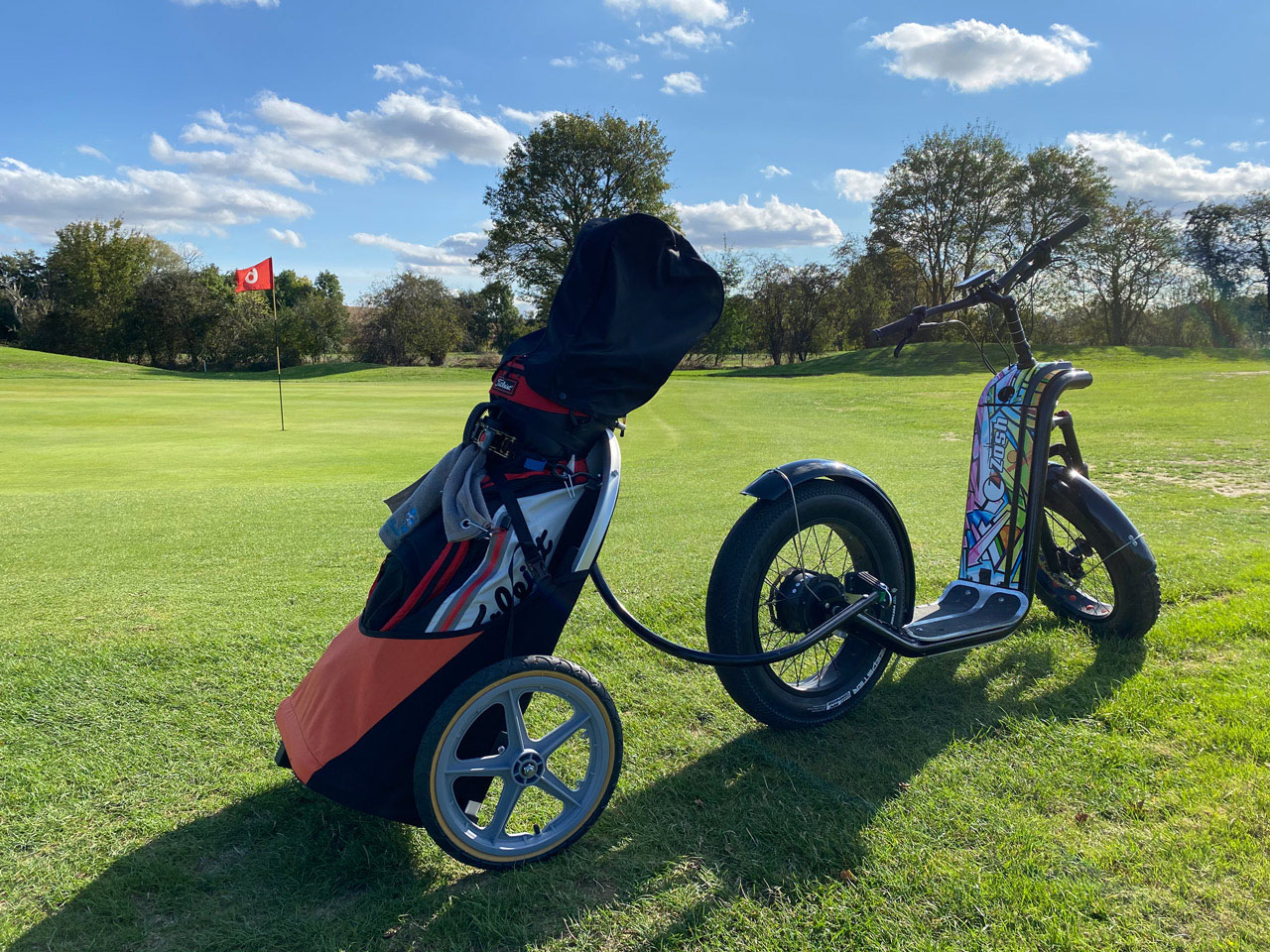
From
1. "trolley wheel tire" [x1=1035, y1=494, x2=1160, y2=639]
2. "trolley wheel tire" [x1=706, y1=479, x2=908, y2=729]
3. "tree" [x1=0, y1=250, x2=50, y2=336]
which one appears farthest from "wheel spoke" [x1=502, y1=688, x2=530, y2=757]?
"tree" [x1=0, y1=250, x2=50, y2=336]

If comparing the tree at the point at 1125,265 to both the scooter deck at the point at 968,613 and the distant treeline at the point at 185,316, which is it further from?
the scooter deck at the point at 968,613

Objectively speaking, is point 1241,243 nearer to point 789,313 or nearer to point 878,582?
point 789,313

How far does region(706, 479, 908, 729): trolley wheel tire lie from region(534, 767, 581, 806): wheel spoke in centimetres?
72

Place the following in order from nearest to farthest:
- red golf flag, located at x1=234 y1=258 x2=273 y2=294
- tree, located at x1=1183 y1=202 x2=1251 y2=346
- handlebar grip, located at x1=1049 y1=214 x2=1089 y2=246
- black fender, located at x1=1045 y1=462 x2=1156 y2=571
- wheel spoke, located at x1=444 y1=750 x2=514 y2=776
A: wheel spoke, located at x1=444 y1=750 x2=514 y2=776 → handlebar grip, located at x1=1049 y1=214 x2=1089 y2=246 → black fender, located at x1=1045 y1=462 x2=1156 y2=571 → red golf flag, located at x1=234 y1=258 x2=273 y2=294 → tree, located at x1=1183 y1=202 x2=1251 y2=346

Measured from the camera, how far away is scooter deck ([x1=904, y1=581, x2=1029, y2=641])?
3.12 metres

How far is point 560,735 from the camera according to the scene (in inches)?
86.8

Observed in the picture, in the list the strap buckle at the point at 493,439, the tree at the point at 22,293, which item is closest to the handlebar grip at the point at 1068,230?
the strap buckle at the point at 493,439

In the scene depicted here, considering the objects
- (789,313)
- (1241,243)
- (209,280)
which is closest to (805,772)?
(789,313)

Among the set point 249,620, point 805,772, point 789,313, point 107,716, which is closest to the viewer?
point 805,772

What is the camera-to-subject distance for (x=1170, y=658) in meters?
3.50

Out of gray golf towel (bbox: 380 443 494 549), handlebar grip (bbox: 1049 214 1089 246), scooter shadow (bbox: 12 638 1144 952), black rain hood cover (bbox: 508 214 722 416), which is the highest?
handlebar grip (bbox: 1049 214 1089 246)

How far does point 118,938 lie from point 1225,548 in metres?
6.39

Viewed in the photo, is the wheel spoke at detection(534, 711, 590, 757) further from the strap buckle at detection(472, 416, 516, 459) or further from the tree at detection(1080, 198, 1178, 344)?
the tree at detection(1080, 198, 1178, 344)

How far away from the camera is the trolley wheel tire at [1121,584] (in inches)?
139
